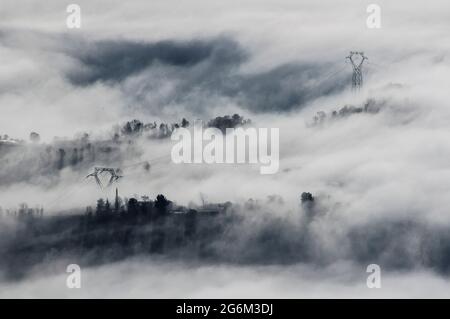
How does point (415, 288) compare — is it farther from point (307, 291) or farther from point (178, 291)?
point (178, 291)

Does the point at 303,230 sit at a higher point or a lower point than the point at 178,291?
higher

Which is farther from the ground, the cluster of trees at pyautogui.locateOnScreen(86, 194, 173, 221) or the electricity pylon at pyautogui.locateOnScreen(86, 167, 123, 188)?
the electricity pylon at pyautogui.locateOnScreen(86, 167, 123, 188)

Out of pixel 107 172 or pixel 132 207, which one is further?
pixel 132 207

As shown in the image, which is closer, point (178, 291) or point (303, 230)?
point (178, 291)

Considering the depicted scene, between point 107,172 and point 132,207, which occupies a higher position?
point 107,172

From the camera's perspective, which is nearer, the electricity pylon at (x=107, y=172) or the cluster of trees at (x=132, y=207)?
the electricity pylon at (x=107, y=172)

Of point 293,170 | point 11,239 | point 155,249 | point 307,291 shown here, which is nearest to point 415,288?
point 307,291

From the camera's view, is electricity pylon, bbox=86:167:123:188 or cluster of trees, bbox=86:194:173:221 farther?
cluster of trees, bbox=86:194:173:221

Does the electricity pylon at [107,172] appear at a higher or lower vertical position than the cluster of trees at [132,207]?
higher
